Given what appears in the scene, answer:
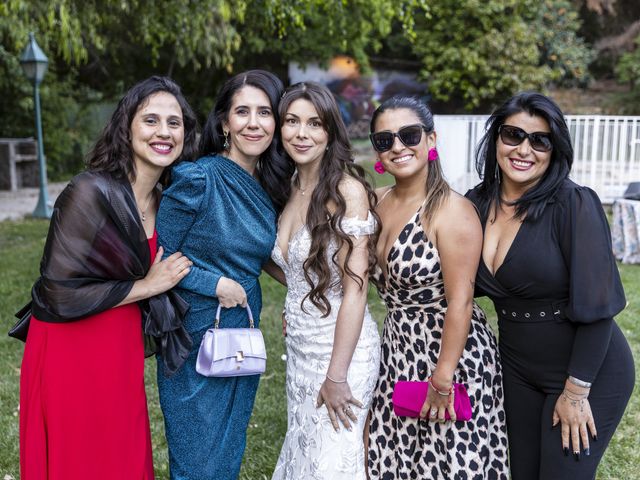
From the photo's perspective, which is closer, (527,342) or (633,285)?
(527,342)

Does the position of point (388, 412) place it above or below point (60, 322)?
below

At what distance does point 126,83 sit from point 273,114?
65.0ft

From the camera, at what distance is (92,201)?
99.2 inches

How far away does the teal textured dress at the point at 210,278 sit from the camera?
2.60 meters

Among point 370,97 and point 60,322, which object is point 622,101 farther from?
point 60,322

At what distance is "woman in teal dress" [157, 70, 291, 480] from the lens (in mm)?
2602

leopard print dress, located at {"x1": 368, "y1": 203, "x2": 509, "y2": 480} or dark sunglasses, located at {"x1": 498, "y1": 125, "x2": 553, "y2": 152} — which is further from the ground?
dark sunglasses, located at {"x1": 498, "y1": 125, "x2": 553, "y2": 152}

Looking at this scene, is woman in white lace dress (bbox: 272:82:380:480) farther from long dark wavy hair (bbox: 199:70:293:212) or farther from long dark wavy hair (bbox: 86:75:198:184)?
long dark wavy hair (bbox: 86:75:198:184)

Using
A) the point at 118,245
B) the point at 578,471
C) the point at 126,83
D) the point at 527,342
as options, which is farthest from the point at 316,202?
the point at 126,83

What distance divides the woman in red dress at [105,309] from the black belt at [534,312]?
1.25 metres

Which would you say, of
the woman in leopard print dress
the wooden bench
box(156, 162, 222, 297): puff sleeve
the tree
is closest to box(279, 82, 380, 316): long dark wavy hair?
the woman in leopard print dress

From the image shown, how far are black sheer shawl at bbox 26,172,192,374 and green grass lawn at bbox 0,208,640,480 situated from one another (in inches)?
9.8

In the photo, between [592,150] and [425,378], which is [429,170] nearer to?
[425,378]

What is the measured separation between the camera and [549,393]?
2.49 metres
